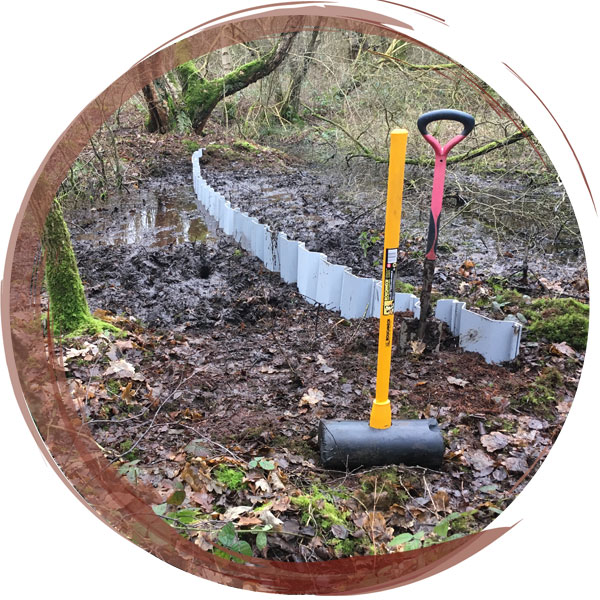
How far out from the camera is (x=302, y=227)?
24.8ft

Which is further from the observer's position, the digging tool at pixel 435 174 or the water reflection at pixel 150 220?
the water reflection at pixel 150 220

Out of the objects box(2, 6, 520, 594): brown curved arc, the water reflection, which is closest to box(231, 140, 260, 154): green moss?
the water reflection

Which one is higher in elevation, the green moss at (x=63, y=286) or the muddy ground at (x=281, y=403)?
the green moss at (x=63, y=286)

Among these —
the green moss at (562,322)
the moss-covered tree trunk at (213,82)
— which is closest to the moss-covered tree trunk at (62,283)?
the green moss at (562,322)

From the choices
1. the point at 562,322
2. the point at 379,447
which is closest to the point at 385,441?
the point at 379,447

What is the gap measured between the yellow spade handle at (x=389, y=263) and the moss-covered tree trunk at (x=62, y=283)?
2463 mm

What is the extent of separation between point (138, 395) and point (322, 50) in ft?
23.3

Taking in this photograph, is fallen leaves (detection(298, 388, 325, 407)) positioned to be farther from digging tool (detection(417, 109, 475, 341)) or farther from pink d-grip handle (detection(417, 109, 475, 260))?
pink d-grip handle (detection(417, 109, 475, 260))

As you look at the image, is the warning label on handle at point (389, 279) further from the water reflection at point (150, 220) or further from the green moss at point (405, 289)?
the water reflection at point (150, 220)

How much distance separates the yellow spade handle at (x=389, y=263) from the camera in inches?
101

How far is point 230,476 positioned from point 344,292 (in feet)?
8.31

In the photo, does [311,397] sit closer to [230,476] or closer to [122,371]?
[230,476]

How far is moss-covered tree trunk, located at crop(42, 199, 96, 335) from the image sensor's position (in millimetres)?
3770

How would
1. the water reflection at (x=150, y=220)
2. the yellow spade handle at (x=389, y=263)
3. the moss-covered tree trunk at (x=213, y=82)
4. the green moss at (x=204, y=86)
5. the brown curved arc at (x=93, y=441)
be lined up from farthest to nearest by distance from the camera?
the green moss at (x=204, y=86) < the moss-covered tree trunk at (x=213, y=82) < the water reflection at (x=150, y=220) < the yellow spade handle at (x=389, y=263) < the brown curved arc at (x=93, y=441)
